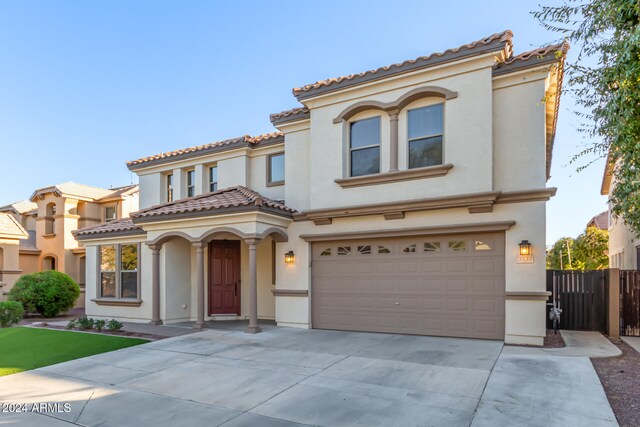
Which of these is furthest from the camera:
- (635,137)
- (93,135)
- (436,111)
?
(93,135)

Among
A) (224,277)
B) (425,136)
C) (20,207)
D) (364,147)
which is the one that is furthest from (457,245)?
(20,207)

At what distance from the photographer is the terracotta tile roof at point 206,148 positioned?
1250cm

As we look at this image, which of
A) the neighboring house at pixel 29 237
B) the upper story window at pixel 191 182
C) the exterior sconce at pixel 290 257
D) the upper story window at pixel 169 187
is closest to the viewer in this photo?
the exterior sconce at pixel 290 257

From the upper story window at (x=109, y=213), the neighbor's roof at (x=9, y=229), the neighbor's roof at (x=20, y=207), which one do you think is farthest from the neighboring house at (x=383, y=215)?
the neighbor's roof at (x=20, y=207)

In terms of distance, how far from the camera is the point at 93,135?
22906mm

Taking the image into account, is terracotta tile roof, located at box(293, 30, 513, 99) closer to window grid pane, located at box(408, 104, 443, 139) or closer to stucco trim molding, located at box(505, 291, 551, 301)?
window grid pane, located at box(408, 104, 443, 139)

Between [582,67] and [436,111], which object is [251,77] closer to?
[436,111]

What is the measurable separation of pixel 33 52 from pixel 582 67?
1855 centimetres

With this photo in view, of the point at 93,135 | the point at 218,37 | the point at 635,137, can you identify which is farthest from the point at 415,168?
the point at 93,135

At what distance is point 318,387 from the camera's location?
18.1 feet

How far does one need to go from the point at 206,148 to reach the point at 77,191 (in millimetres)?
12674

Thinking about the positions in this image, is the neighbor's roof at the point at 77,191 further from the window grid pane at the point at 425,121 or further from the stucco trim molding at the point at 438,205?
the window grid pane at the point at 425,121

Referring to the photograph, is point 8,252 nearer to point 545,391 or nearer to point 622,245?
point 545,391

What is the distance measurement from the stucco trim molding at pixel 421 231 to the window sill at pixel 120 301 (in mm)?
6170
